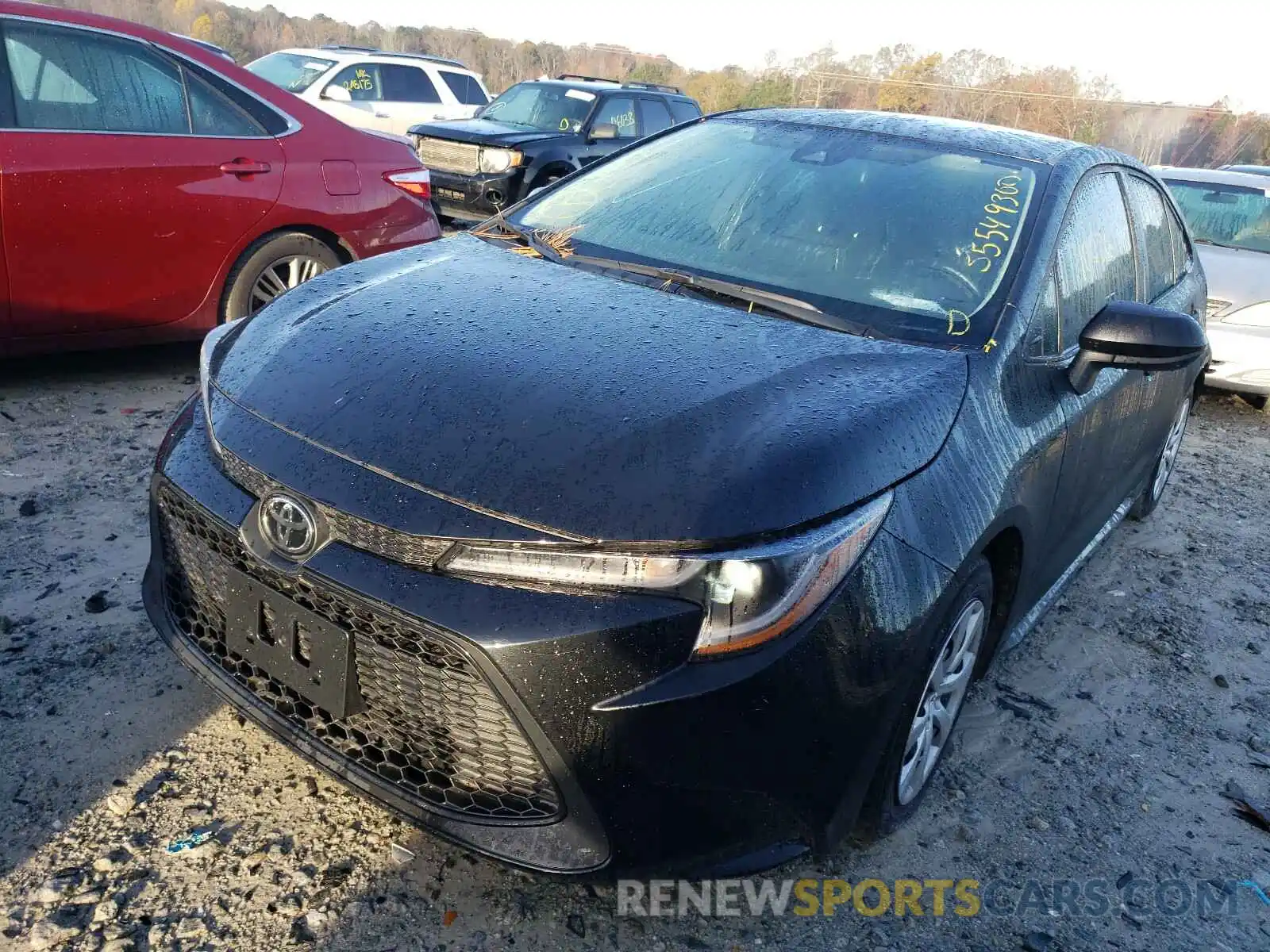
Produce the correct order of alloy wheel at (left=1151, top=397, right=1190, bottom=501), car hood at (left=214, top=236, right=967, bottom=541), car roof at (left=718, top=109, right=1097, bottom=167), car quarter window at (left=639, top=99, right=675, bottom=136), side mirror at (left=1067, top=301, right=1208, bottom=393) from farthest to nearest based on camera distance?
car quarter window at (left=639, top=99, right=675, bottom=136)
alloy wheel at (left=1151, top=397, right=1190, bottom=501)
car roof at (left=718, top=109, right=1097, bottom=167)
side mirror at (left=1067, top=301, right=1208, bottom=393)
car hood at (left=214, top=236, right=967, bottom=541)

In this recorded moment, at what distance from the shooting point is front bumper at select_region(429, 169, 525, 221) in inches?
380

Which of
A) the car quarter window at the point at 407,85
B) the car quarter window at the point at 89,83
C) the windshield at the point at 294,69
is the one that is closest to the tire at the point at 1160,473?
the car quarter window at the point at 89,83

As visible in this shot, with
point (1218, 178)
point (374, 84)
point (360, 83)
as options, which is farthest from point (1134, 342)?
point (374, 84)

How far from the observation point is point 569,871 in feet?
5.94

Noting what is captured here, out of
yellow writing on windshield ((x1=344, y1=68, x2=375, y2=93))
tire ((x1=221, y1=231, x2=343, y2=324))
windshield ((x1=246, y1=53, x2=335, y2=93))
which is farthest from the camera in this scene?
yellow writing on windshield ((x1=344, y1=68, x2=375, y2=93))

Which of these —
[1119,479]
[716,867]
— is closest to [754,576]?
[716,867]

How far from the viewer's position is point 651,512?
5.91 feet

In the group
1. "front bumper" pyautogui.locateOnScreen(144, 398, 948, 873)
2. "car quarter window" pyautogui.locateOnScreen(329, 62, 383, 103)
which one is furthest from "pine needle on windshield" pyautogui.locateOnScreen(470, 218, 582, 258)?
"car quarter window" pyautogui.locateOnScreen(329, 62, 383, 103)

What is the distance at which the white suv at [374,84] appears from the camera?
12016 millimetres

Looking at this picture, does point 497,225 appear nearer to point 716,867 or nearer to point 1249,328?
point 716,867

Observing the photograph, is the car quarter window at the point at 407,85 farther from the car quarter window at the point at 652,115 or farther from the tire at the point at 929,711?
the tire at the point at 929,711

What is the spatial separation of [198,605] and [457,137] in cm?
853

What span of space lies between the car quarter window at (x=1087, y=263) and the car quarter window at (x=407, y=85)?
1115cm

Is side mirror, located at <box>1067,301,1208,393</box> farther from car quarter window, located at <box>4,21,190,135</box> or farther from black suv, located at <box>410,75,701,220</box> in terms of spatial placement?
black suv, located at <box>410,75,701,220</box>
